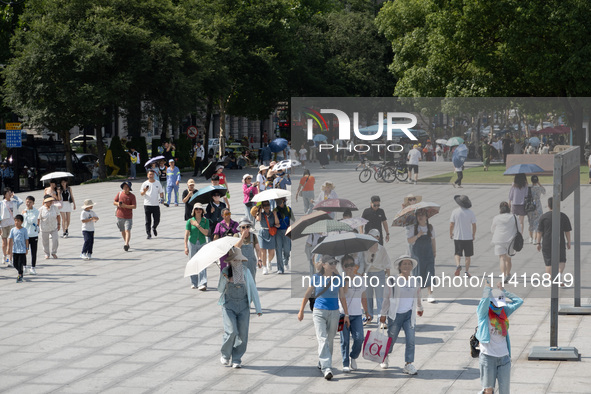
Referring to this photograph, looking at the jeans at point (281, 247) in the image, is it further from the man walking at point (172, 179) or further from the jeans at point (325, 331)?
the man walking at point (172, 179)

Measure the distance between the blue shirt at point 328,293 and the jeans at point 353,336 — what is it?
0.34 meters

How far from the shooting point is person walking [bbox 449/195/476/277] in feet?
43.4

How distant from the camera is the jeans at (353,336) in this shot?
10375 mm

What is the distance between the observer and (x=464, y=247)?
1362 cm

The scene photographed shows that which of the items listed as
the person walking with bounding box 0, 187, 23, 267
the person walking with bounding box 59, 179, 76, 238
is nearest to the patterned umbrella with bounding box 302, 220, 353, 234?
the person walking with bounding box 0, 187, 23, 267

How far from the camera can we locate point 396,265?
10.9 metres

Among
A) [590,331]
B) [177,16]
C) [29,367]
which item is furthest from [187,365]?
[177,16]

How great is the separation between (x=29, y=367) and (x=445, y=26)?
29.6 m

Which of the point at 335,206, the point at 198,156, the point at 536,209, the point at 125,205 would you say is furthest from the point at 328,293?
the point at 198,156

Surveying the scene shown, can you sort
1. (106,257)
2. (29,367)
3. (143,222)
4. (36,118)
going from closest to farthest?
(29,367), (106,257), (143,222), (36,118)

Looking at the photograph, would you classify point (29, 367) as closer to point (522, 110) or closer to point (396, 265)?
point (396, 265)

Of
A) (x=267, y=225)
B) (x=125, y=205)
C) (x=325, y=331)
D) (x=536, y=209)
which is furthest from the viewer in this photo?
(x=125, y=205)

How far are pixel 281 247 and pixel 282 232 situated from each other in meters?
0.44

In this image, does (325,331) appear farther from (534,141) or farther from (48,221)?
(48,221)
